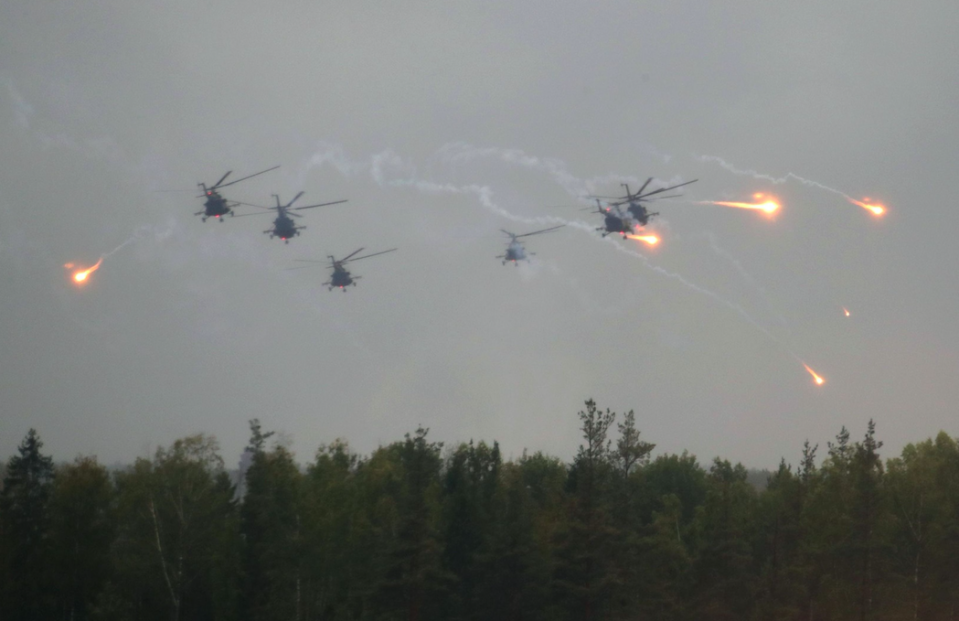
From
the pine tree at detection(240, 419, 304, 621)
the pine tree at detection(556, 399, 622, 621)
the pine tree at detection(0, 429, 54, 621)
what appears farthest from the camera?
the pine tree at detection(0, 429, 54, 621)

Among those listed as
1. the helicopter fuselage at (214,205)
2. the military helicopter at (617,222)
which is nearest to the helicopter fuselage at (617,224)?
the military helicopter at (617,222)

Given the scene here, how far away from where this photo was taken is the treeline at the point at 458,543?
43.2 m

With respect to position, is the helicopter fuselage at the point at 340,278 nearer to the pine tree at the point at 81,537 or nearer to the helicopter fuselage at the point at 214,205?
the helicopter fuselage at the point at 214,205

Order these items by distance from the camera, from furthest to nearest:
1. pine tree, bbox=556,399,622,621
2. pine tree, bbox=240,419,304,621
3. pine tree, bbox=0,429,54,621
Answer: pine tree, bbox=0,429,54,621, pine tree, bbox=240,419,304,621, pine tree, bbox=556,399,622,621

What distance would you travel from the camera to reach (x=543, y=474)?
83.9 metres

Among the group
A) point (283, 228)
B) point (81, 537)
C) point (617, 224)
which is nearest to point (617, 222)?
point (617, 224)

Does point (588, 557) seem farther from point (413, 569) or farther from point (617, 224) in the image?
point (617, 224)

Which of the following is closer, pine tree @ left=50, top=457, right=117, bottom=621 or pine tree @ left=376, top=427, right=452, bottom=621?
pine tree @ left=376, top=427, right=452, bottom=621

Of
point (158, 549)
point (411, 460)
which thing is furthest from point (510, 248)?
point (158, 549)

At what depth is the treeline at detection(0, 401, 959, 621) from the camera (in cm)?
4322

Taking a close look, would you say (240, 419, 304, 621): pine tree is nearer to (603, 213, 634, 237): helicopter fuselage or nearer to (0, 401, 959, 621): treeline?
(0, 401, 959, 621): treeline

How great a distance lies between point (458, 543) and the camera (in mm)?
47219

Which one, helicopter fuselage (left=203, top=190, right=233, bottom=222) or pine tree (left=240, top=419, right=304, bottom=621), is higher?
helicopter fuselage (left=203, top=190, right=233, bottom=222)

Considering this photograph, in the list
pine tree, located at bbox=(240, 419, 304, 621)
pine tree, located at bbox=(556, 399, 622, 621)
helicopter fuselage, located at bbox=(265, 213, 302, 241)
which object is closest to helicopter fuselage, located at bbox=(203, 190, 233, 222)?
helicopter fuselage, located at bbox=(265, 213, 302, 241)
